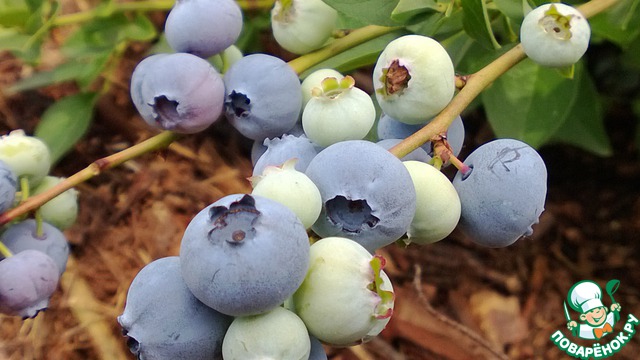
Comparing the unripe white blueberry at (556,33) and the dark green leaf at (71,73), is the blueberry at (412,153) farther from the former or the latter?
the dark green leaf at (71,73)

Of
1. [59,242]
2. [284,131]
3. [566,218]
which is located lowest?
[566,218]

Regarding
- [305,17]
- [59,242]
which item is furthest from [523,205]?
[59,242]

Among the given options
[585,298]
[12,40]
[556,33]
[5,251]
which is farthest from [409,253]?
[12,40]

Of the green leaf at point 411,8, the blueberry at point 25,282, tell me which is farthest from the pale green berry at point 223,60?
the blueberry at point 25,282

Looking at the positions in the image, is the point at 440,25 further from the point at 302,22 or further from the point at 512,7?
the point at 302,22

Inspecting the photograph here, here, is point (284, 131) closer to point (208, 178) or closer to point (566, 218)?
point (208, 178)

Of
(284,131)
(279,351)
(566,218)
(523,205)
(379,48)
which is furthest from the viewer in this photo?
(566,218)

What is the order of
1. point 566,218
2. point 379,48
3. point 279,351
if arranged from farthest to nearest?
point 566,218 < point 379,48 < point 279,351
